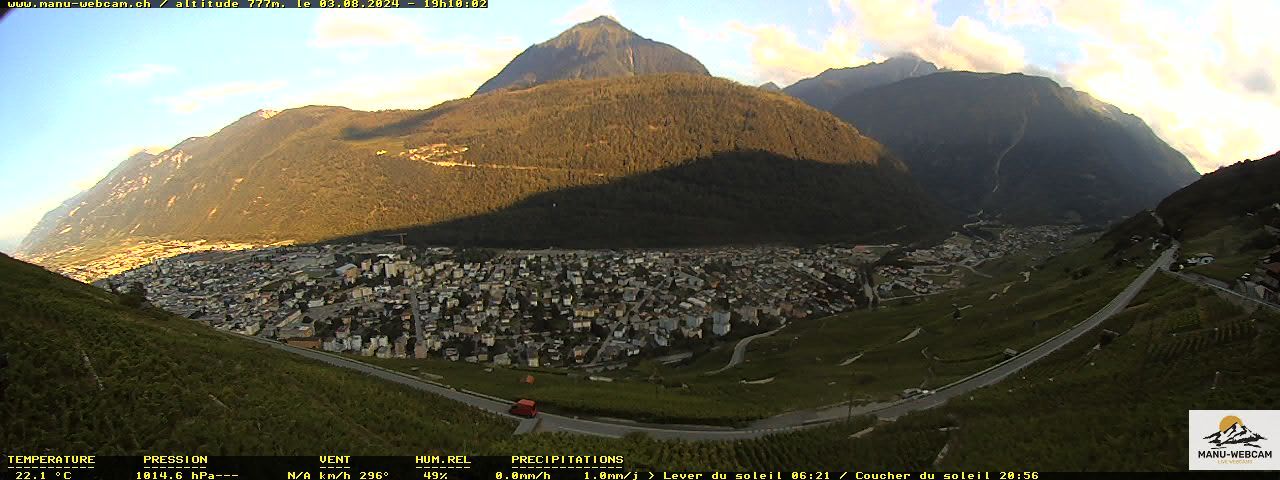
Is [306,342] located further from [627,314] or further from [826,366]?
[826,366]

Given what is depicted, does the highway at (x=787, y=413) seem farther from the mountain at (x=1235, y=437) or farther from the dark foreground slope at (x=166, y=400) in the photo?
the mountain at (x=1235, y=437)

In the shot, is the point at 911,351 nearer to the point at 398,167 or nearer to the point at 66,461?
the point at 66,461

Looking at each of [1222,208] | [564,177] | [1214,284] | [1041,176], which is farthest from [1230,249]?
[1041,176]

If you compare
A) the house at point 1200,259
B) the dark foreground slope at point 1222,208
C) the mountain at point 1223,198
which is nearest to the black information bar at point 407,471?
the house at point 1200,259

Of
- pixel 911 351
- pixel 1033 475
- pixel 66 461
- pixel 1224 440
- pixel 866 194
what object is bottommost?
pixel 911 351

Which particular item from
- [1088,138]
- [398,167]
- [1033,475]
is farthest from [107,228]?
[1088,138]

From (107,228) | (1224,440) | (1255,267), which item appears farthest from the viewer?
(107,228)
